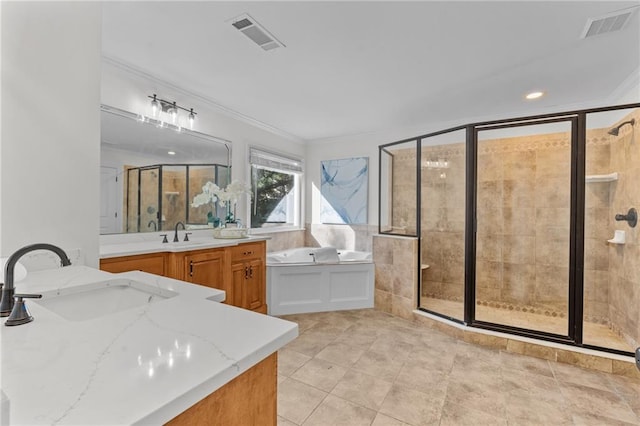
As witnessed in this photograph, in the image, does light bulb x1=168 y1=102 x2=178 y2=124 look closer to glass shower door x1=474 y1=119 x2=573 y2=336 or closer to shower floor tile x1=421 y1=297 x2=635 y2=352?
glass shower door x1=474 y1=119 x2=573 y2=336

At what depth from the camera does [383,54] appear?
2365mm

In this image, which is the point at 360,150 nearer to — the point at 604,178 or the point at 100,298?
the point at 604,178

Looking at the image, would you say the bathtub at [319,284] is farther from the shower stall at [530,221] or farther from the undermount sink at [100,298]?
the undermount sink at [100,298]

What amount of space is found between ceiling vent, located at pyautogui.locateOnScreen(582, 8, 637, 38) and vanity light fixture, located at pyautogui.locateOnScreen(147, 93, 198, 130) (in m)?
3.35

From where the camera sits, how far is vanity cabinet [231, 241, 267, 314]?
2963mm

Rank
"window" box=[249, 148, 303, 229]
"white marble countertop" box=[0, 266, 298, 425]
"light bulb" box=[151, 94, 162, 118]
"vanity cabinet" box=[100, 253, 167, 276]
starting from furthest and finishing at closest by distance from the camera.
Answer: "window" box=[249, 148, 303, 229]
"light bulb" box=[151, 94, 162, 118]
"vanity cabinet" box=[100, 253, 167, 276]
"white marble countertop" box=[0, 266, 298, 425]

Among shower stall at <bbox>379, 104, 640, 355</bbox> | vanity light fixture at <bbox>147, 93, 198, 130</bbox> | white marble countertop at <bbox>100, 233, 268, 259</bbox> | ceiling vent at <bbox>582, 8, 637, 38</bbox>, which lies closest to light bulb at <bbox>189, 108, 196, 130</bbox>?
vanity light fixture at <bbox>147, 93, 198, 130</bbox>

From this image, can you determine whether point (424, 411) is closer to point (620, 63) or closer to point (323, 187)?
point (620, 63)

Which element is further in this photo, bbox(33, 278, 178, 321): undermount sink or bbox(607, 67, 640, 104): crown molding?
bbox(607, 67, 640, 104): crown molding

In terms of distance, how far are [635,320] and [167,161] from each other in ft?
14.2

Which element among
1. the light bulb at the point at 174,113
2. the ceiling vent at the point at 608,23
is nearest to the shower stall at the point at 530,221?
the ceiling vent at the point at 608,23

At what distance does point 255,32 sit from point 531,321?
3.54m

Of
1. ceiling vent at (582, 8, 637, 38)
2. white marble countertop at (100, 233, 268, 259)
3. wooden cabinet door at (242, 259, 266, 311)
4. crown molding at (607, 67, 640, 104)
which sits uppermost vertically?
ceiling vent at (582, 8, 637, 38)

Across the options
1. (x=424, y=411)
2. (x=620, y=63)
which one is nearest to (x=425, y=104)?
(x=620, y=63)
